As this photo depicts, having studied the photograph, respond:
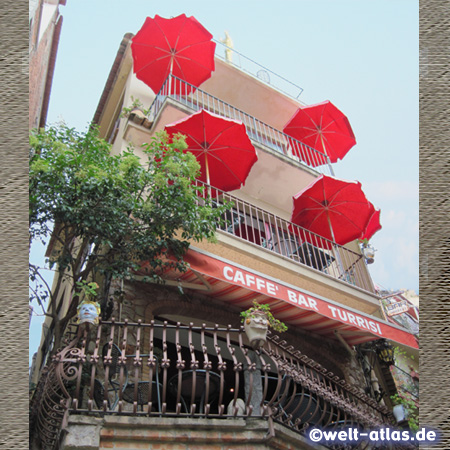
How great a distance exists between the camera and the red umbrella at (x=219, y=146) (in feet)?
35.1

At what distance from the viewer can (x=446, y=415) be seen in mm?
2621

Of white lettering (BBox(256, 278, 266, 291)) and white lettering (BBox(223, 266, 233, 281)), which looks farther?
white lettering (BBox(256, 278, 266, 291))

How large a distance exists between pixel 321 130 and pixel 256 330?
31.0 feet

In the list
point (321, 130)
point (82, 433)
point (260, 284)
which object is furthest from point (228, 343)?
point (321, 130)

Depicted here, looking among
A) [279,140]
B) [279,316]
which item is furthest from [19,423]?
[279,140]

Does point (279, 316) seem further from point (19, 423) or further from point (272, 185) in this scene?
point (19, 423)

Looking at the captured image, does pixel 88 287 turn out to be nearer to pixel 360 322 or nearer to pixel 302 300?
pixel 302 300

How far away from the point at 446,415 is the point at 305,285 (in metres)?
7.56

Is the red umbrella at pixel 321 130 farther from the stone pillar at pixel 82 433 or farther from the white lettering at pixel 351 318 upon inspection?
the stone pillar at pixel 82 433

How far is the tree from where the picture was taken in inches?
291

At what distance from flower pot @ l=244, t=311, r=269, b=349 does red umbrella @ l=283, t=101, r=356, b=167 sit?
8522 mm

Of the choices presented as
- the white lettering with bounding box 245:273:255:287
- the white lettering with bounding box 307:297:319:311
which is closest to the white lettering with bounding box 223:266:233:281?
the white lettering with bounding box 245:273:255:287

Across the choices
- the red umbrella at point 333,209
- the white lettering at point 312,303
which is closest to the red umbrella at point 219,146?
the red umbrella at point 333,209

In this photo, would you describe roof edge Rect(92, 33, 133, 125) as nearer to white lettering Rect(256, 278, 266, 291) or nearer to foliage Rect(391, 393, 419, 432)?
white lettering Rect(256, 278, 266, 291)
